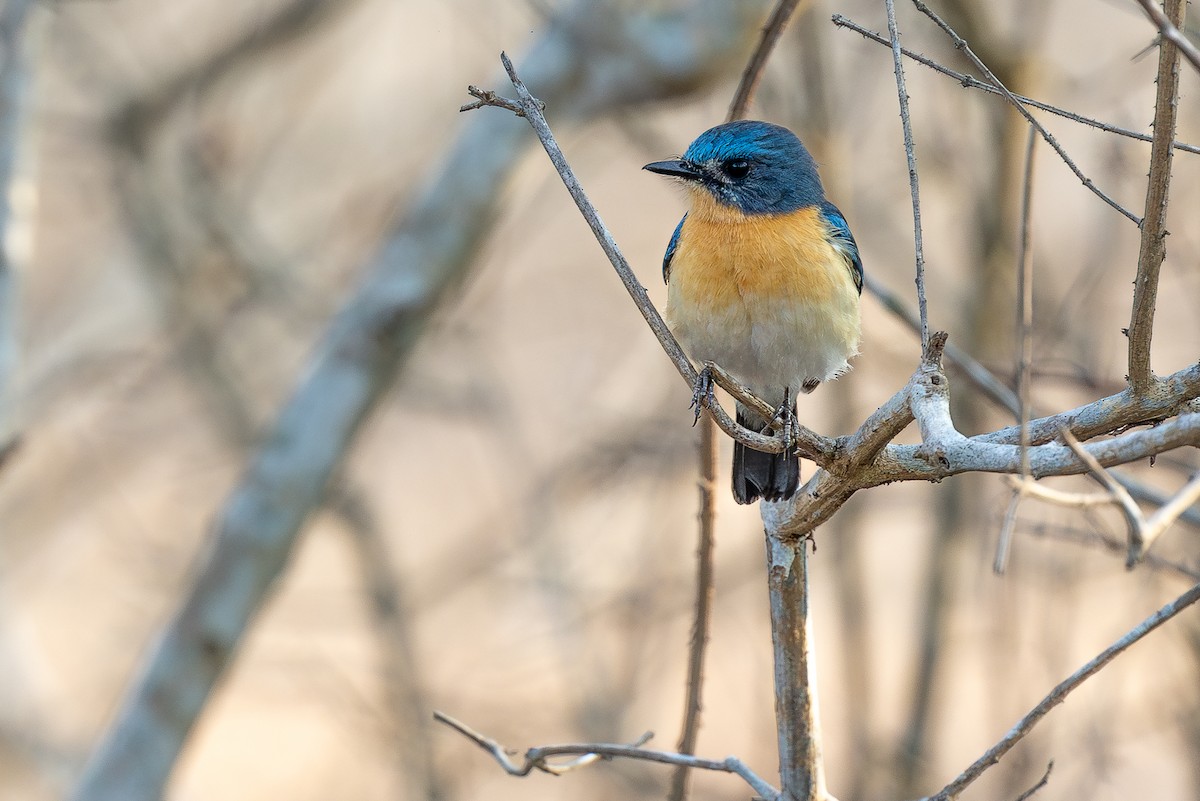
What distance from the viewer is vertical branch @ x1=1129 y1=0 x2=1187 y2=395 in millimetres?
1721

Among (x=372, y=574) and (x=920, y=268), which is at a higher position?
(x=372, y=574)

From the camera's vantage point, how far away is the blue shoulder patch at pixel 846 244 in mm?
4094

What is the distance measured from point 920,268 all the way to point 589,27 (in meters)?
3.29

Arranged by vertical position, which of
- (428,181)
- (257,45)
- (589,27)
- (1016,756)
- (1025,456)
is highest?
(257,45)

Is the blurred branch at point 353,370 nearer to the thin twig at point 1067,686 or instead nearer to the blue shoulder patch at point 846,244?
the blue shoulder patch at point 846,244

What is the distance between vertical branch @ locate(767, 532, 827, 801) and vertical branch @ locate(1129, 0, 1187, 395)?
89 centimetres

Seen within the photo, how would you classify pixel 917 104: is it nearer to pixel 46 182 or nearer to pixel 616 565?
pixel 616 565

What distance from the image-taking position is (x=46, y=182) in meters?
9.09

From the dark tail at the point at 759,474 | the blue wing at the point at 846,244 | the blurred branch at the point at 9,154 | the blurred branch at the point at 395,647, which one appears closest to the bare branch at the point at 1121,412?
the dark tail at the point at 759,474

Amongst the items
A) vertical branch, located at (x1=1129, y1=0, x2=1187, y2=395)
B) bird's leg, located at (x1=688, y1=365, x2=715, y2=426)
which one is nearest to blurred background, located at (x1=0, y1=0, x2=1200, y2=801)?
bird's leg, located at (x1=688, y1=365, x2=715, y2=426)

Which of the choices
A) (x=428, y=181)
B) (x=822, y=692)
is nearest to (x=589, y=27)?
(x=428, y=181)

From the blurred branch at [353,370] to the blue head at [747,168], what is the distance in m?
0.89

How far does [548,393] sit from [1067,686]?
8.64m

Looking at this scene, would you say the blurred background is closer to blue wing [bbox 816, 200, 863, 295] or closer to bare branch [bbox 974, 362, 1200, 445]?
blue wing [bbox 816, 200, 863, 295]
